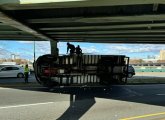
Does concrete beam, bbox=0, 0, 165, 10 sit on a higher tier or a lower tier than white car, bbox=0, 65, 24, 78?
higher

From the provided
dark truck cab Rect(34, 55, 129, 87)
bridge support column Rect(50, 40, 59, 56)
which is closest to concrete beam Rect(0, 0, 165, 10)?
dark truck cab Rect(34, 55, 129, 87)

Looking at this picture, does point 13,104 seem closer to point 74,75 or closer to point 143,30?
point 74,75

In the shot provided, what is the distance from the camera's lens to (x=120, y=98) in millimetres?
19547

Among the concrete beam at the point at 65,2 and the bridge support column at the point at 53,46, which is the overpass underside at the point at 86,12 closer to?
the concrete beam at the point at 65,2

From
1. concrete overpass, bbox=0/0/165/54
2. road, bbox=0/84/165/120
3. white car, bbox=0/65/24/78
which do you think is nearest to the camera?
road, bbox=0/84/165/120

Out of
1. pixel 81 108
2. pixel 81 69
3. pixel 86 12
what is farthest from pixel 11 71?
pixel 81 108

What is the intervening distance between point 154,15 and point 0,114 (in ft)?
24.4

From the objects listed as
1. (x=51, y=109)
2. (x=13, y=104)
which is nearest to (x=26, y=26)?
(x=13, y=104)

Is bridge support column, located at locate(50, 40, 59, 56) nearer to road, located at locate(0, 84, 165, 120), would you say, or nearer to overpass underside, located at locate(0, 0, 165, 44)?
overpass underside, located at locate(0, 0, 165, 44)

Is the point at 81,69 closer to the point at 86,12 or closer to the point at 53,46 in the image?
the point at 86,12

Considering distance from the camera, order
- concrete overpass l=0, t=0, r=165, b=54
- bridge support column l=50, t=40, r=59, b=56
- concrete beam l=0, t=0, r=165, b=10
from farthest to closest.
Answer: bridge support column l=50, t=40, r=59, b=56
concrete overpass l=0, t=0, r=165, b=54
concrete beam l=0, t=0, r=165, b=10

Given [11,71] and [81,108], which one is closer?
[81,108]

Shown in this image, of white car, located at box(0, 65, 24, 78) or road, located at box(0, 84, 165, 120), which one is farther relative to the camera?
white car, located at box(0, 65, 24, 78)

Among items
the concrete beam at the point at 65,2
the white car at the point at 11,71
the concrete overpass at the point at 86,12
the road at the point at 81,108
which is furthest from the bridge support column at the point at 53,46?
the concrete beam at the point at 65,2
